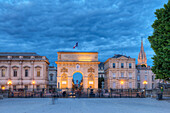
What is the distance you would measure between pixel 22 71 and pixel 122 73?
107 ft

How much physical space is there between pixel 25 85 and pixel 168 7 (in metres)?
44.3

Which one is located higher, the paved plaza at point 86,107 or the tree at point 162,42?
the tree at point 162,42

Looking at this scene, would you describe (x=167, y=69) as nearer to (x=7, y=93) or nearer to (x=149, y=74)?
(x=7, y=93)

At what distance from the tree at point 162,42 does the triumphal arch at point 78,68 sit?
34.3 metres

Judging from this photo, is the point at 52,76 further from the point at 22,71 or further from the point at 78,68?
the point at 22,71

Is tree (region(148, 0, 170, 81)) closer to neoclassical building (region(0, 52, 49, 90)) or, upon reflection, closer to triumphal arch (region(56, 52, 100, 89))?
triumphal arch (region(56, 52, 100, 89))

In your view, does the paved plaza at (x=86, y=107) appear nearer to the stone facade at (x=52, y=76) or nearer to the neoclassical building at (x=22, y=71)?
the neoclassical building at (x=22, y=71)

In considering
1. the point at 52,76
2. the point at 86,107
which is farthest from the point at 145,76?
the point at 86,107

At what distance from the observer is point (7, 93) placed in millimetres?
40031

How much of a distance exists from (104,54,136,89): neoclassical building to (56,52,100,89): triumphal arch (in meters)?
10.8

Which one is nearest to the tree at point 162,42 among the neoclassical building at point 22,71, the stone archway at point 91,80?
the stone archway at point 91,80

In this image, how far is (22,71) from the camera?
5966 centimetres

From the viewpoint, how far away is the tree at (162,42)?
87.6ft

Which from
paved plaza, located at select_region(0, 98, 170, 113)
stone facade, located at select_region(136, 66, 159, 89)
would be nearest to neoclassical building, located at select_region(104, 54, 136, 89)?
stone facade, located at select_region(136, 66, 159, 89)
